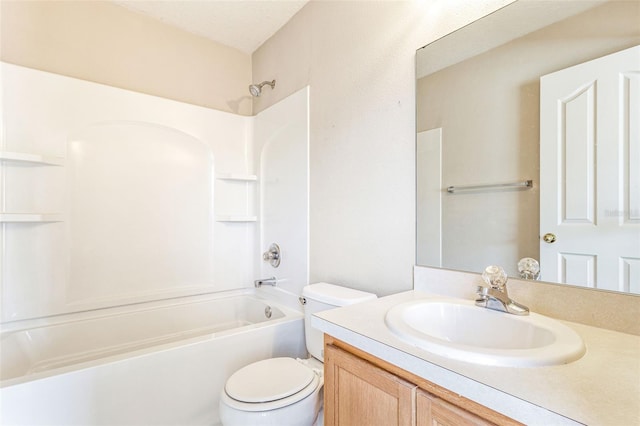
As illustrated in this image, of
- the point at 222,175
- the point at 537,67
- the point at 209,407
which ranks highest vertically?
the point at 537,67

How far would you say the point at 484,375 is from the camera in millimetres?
602

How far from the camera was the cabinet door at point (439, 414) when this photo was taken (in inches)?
23.9

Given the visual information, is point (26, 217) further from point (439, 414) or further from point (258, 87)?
point (439, 414)

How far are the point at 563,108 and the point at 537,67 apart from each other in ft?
0.59

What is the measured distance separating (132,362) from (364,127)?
5.12ft

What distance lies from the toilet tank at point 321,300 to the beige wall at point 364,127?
0.10 meters

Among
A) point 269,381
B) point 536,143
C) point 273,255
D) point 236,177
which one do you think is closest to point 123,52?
point 236,177

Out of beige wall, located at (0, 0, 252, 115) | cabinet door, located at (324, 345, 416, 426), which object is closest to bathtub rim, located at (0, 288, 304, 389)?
cabinet door, located at (324, 345, 416, 426)

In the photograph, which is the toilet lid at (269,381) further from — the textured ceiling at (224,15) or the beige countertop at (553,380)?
the textured ceiling at (224,15)

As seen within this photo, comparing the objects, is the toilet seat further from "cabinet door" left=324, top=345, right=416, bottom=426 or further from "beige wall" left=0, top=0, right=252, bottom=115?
"beige wall" left=0, top=0, right=252, bottom=115

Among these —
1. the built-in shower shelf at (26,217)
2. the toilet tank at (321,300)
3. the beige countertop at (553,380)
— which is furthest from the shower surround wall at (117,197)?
the beige countertop at (553,380)

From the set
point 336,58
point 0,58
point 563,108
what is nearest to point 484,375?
point 563,108

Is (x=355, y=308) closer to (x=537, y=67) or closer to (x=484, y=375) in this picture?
(x=484, y=375)

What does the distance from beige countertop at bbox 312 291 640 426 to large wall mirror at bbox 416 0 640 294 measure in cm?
24
